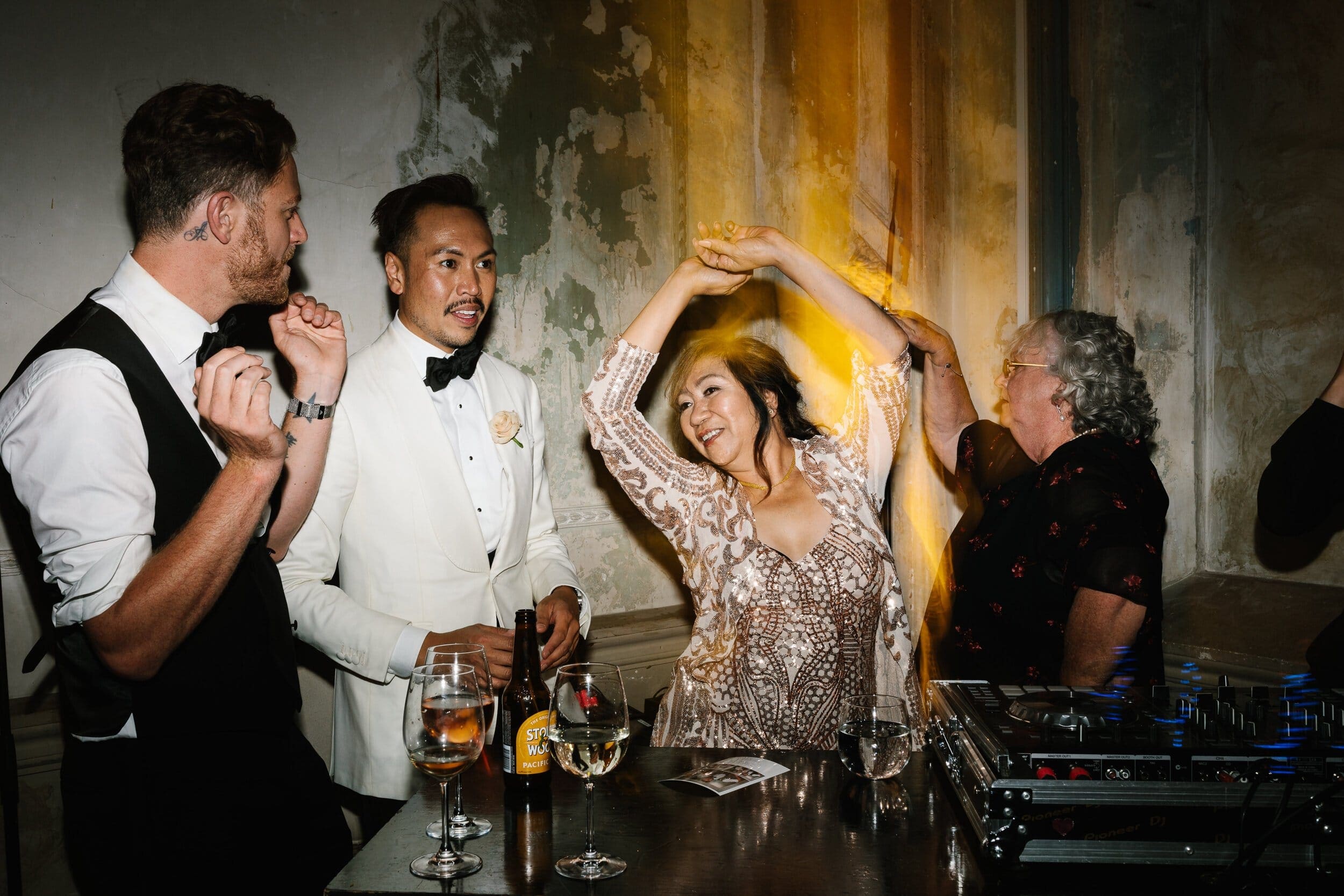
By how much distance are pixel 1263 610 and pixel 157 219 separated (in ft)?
11.5

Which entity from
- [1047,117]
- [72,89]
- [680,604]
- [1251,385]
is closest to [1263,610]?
[1251,385]

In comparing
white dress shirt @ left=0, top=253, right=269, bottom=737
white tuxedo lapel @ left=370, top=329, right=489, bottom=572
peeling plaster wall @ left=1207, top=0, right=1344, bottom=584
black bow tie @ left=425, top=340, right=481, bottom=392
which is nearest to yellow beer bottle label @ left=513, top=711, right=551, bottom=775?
white dress shirt @ left=0, top=253, right=269, bottom=737

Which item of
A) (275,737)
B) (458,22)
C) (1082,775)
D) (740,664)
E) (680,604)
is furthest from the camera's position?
(680,604)

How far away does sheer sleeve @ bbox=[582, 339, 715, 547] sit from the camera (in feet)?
7.71

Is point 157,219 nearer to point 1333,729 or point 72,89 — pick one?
point 72,89

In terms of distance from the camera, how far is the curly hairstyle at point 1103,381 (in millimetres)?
2299

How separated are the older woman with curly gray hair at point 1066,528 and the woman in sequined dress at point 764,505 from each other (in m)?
0.25

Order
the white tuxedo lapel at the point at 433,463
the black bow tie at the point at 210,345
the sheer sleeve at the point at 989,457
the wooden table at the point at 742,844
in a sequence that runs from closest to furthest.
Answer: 1. the wooden table at the point at 742,844
2. the black bow tie at the point at 210,345
3. the white tuxedo lapel at the point at 433,463
4. the sheer sleeve at the point at 989,457

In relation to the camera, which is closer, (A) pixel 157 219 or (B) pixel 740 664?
(A) pixel 157 219

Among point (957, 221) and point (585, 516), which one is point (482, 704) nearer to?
point (585, 516)

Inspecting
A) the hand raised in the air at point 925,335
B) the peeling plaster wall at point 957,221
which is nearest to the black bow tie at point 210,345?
the hand raised in the air at point 925,335

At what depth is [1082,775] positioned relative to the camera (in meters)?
1.17

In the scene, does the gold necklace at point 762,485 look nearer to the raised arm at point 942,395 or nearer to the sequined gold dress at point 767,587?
the sequined gold dress at point 767,587

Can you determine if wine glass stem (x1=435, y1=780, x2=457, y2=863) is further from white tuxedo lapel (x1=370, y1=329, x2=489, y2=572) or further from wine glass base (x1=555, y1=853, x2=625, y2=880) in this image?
white tuxedo lapel (x1=370, y1=329, x2=489, y2=572)
